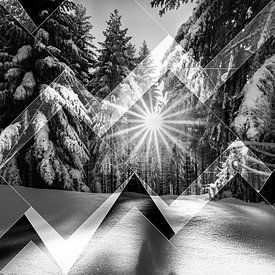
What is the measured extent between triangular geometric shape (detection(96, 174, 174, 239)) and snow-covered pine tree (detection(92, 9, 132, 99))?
110 cm

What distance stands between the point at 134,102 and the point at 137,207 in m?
1.15

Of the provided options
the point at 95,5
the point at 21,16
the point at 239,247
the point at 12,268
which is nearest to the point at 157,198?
the point at 239,247

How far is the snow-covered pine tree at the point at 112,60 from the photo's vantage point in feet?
10.2

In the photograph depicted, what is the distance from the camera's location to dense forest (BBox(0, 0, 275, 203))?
2936 millimetres

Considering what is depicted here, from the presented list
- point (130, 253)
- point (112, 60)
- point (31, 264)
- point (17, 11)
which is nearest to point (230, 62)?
point (112, 60)

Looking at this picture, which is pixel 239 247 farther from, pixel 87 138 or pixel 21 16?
pixel 21 16

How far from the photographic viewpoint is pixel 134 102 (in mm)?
3113

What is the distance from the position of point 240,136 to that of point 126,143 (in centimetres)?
122

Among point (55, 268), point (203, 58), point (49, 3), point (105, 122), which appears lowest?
point (55, 268)

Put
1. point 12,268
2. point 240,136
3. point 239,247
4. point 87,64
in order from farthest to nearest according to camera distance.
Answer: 1. point 87,64
2. point 240,136
3. point 239,247
4. point 12,268

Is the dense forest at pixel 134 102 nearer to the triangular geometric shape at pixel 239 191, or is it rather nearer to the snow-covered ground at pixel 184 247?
the triangular geometric shape at pixel 239 191

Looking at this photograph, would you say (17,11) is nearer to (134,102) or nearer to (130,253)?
(134,102)

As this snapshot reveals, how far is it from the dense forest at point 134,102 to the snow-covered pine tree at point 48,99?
1 centimetres

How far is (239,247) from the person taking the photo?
243 centimetres
